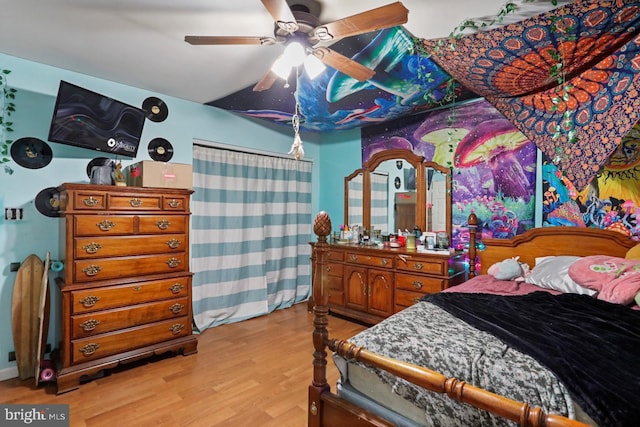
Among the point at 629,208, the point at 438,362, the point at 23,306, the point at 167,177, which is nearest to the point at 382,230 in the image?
the point at 629,208

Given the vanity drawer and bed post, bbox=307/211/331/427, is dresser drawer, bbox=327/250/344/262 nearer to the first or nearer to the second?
the vanity drawer

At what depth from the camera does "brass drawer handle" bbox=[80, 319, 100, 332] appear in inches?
93.8

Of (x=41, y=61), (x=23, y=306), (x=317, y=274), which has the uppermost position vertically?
(x=41, y=61)

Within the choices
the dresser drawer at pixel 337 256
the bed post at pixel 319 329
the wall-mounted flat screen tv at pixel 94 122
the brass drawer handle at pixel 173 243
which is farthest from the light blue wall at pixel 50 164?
the bed post at pixel 319 329

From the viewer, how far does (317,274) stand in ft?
5.35

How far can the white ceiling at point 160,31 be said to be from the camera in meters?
1.79

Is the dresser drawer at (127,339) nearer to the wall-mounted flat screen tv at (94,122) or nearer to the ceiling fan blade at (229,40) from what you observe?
the wall-mounted flat screen tv at (94,122)

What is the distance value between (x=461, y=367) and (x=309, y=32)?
5.81 feet

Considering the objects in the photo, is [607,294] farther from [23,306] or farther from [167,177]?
[23,306]

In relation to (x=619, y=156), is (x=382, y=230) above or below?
below

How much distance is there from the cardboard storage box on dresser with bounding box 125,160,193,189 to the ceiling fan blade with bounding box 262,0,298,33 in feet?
5.75

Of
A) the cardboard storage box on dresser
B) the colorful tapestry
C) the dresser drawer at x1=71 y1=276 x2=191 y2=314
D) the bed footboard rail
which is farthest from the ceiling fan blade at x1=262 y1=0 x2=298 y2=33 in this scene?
the dresser drawer at x1=71 y1=276 x2=191 y2=314

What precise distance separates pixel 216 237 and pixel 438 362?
2917 mm

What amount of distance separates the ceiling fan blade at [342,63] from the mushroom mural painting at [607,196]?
6.33ft
